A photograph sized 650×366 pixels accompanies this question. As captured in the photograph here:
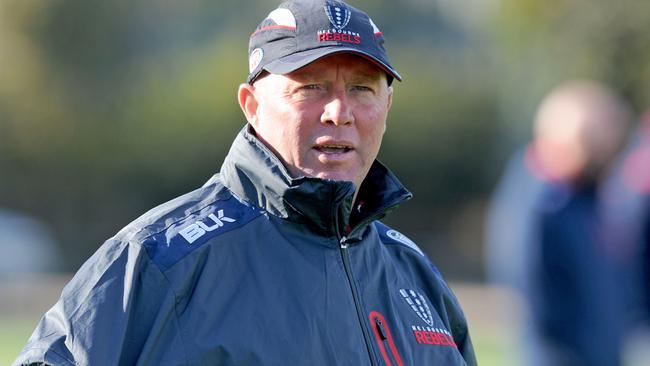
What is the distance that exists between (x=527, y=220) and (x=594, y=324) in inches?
26.4

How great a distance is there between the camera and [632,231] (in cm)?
662

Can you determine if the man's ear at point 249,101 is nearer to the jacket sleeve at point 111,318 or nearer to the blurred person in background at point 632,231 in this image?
the jacket sleeve at point 111,318

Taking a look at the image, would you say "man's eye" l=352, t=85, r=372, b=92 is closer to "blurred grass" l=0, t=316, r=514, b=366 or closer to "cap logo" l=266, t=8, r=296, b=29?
"cap logo" l=266, t=8, r=296, b=29

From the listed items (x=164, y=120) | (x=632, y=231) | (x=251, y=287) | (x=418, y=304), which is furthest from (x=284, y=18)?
(x=164, y=120)

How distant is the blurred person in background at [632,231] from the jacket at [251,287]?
3063 millimetres

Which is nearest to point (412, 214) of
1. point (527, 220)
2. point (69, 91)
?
point (69, 91)

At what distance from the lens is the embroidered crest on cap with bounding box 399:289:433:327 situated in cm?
374

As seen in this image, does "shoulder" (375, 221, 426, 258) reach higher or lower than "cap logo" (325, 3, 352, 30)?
lower

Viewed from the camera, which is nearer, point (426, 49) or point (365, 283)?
point (365, 283)

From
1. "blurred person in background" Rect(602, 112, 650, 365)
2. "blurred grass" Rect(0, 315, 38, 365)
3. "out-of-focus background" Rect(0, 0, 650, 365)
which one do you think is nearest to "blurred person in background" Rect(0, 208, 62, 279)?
"out-of-focus background" Rect(0, 0, 650, 365)

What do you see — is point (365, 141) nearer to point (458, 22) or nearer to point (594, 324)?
point (594, 324)

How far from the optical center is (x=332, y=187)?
3.42 m

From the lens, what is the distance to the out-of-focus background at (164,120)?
98.4 ft

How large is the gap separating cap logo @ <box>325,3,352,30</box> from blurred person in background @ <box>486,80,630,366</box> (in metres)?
3.14
